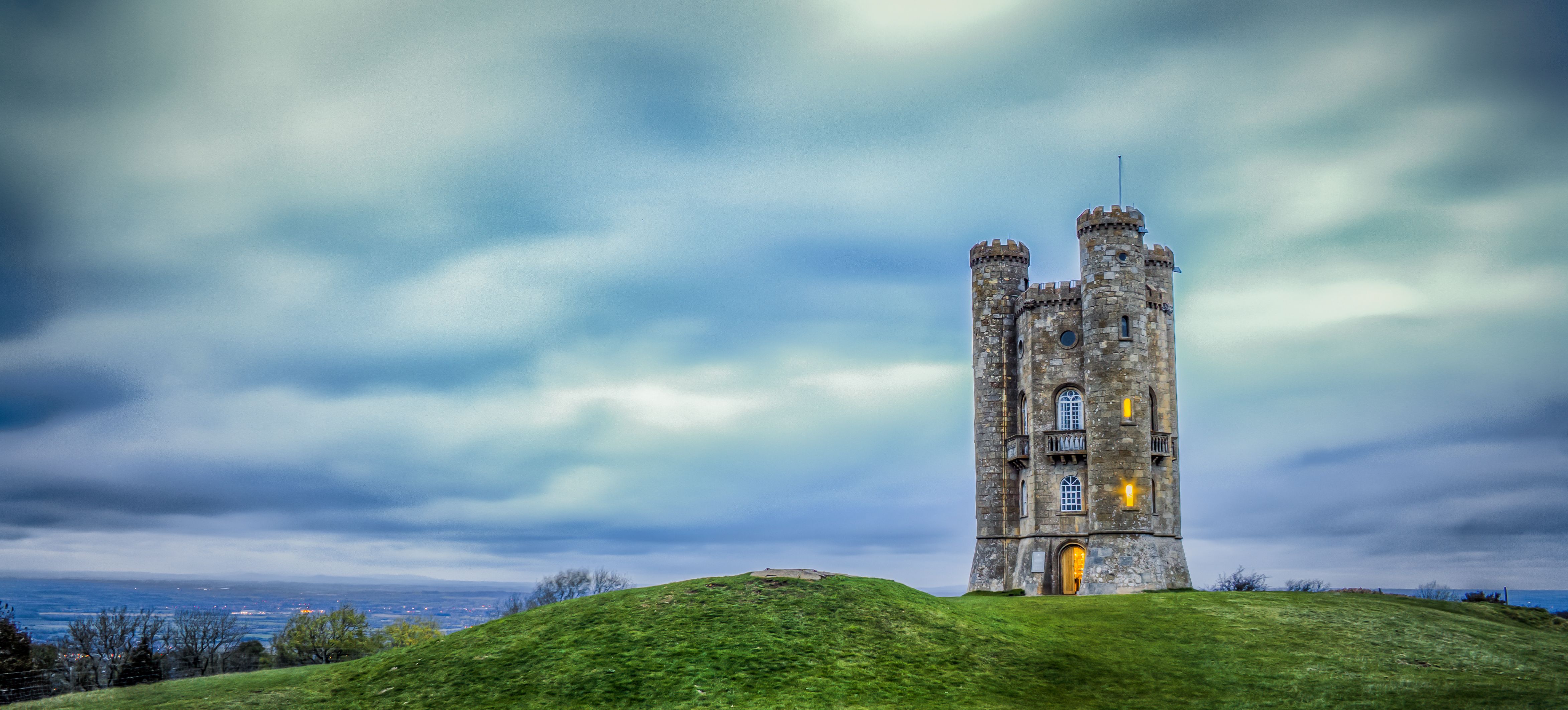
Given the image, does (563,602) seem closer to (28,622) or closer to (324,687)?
(324,687)

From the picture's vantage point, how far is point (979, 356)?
203 feet

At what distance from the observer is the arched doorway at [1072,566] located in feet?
181

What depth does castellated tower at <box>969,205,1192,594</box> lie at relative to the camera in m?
53.5

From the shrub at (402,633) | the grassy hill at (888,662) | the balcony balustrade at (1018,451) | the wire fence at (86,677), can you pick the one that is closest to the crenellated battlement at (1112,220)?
the balcony balustrade at (1018,451)

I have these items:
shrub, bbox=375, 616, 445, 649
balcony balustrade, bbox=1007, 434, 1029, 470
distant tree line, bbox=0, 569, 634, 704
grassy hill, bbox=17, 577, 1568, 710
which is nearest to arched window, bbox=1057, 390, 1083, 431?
A: balcony balustrade, bbox=1007, 434, 1029, 470

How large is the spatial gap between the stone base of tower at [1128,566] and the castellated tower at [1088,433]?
0.20ft

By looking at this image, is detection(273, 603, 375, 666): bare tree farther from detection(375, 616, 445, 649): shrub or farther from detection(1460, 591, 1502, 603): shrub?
detection(1460, 591, 1502, 603): shrub

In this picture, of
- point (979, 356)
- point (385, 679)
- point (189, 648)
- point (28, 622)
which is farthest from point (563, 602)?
point (28, 622)

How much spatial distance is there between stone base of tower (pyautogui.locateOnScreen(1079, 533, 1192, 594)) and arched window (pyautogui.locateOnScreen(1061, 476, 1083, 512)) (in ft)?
6.94

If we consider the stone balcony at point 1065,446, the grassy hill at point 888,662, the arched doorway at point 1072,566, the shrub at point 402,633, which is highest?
the stone balcony at point 1065,446

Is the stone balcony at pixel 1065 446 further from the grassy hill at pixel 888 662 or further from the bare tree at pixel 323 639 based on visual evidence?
the bare tree at pixel 323 639

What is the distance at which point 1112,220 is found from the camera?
56062 millimetres

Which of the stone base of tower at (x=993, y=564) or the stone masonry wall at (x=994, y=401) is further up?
the stone masonry wall at (x=994, y=401)

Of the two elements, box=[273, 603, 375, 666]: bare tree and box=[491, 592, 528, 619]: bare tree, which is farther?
box=[491, 592, 528, 619]: bare tree
